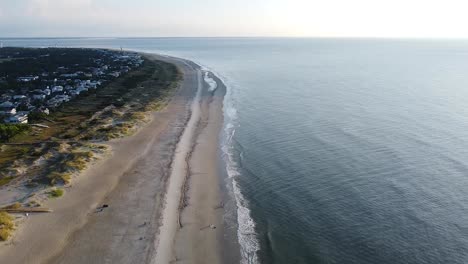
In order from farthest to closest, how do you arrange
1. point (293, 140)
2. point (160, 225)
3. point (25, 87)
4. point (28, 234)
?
point (25, 87)
point (293, 140)
point (160, 225)
point (28, 234)

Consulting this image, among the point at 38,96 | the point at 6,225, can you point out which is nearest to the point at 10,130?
the point at 6,225

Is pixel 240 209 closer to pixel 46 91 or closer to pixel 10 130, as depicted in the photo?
pixel 10 130

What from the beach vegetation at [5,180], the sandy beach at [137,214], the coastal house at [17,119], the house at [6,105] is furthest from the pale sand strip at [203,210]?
the house at [6,105]

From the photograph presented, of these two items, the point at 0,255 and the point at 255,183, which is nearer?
the point at 0,255

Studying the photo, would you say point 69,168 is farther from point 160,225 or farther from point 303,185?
point 303,185

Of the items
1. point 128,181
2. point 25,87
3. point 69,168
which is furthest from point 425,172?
point 25,87

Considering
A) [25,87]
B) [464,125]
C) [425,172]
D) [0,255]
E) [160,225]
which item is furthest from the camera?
[25,87]
